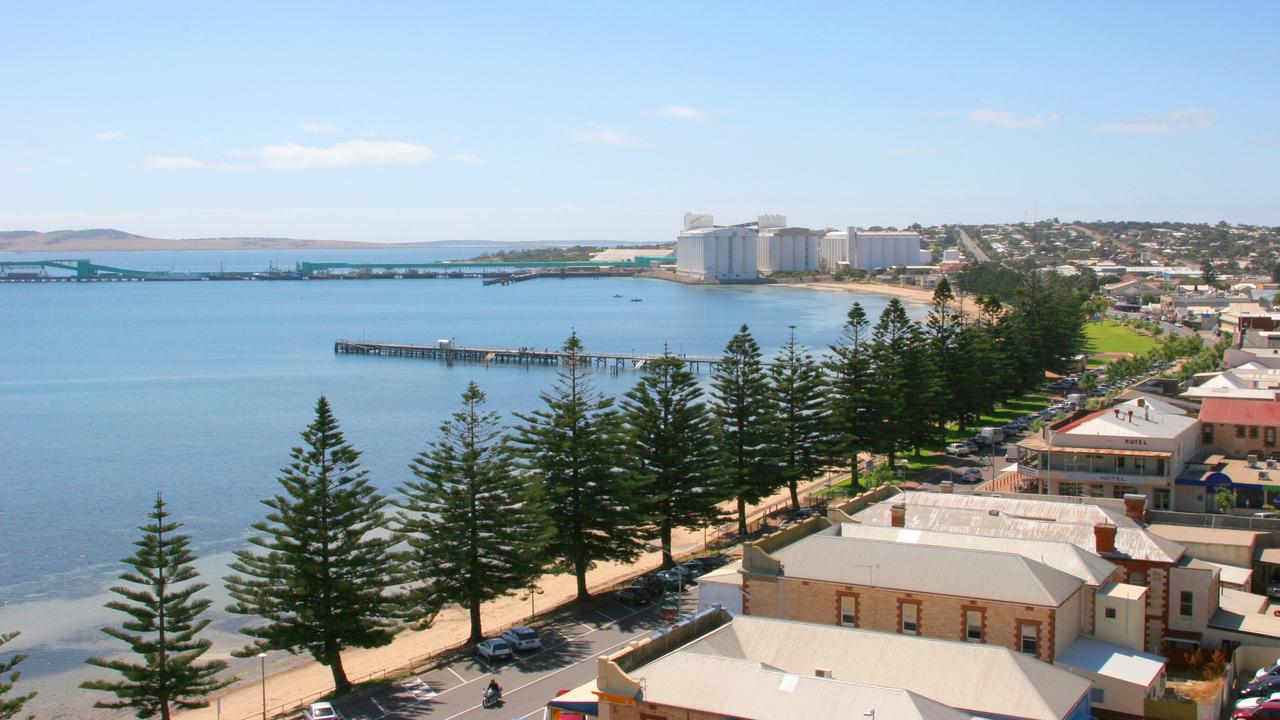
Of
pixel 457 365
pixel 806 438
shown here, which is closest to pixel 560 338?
pixel 457 365

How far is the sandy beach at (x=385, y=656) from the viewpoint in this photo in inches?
1041

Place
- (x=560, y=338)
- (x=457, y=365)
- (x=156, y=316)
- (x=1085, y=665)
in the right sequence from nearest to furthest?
1. (x=1085, y=665)
2. (x=457, y=365)
3. (x=560, y=338)
4. (x=156, y=316)

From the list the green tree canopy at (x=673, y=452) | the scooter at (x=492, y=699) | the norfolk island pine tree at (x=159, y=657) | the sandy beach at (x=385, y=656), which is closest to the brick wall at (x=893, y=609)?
the scooter at (x=492, y=699)

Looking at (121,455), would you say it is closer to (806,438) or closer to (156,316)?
(806,438)

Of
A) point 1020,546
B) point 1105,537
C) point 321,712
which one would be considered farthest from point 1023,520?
point 321,712

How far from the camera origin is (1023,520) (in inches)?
914

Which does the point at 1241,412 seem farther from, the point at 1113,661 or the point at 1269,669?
the point at 1113,661

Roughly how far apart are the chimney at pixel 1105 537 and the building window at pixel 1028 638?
390 centimetres

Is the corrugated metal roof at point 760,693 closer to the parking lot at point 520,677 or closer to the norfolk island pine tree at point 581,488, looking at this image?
the parking lot at point 520,677

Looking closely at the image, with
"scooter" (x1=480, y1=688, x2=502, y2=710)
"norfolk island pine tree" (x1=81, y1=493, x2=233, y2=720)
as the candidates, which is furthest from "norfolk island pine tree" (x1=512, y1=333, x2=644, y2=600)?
"norfolk island pine tree" (x1=81, y1=493, x2=233, y2=720)

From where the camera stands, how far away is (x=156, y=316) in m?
159

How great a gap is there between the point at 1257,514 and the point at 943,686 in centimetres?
1656

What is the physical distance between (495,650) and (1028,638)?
35.2 feet

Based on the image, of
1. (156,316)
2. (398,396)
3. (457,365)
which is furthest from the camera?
(156,316)
